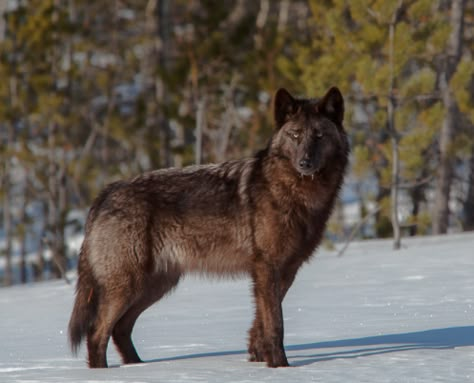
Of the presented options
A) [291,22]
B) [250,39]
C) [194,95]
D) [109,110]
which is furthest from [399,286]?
[291,22]

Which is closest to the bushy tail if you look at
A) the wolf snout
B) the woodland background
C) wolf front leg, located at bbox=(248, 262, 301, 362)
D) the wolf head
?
wolf front leg, located at bbox=(248, 262, 301, 362)

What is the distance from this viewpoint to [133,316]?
6418 millimetres

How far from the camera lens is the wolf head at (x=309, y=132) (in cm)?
574

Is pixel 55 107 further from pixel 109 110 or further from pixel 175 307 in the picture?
pixel 175 307

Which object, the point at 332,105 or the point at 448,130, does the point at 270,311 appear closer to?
the point at 332,105

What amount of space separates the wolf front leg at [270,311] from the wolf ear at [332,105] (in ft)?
3.69

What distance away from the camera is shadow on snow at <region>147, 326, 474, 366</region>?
235 inches

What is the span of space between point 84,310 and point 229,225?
123 cm

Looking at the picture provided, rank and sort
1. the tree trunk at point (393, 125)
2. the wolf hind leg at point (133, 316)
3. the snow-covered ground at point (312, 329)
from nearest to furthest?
1. the snow-covered ground at point (312, 329)
2. the wolf hind leg at point (133, 316)
3. the tree trunk at point (393, 125)

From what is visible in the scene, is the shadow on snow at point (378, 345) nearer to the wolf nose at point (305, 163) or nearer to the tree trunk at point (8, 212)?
the wolf nose at point (305, 163)

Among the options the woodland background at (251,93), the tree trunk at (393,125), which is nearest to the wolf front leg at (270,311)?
the woodland background at (251,93)

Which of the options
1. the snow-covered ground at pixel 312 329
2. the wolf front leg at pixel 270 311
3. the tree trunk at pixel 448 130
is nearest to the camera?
the snow-covered ground at pixel 312 329

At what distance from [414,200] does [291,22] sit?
1176 cm

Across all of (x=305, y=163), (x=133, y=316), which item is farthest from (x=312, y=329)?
(x=305, y=163)
